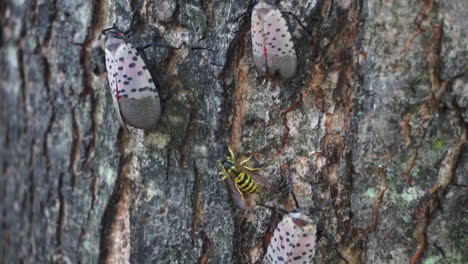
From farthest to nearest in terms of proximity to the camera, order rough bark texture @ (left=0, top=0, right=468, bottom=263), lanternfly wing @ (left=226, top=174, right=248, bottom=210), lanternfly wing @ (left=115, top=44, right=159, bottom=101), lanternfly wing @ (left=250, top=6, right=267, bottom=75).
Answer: lanternfly wing @ (left=115, top=44, right=159, bottom=101) < lanternfly wing @ (left=226, top=174, right=248, bottom=210) < lanternfly wing @ (left=250, top=6, right=267, bottom=75) < rough bark texture @ (left=0, top=0, right=468, bottom=263)

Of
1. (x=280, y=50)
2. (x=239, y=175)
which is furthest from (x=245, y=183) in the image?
(x=280, y=50)

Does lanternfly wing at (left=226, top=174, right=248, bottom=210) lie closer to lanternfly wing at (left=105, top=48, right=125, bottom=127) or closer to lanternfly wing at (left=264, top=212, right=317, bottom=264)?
lanternfly wing at (left=264, top=212, right=317, bottom=264)

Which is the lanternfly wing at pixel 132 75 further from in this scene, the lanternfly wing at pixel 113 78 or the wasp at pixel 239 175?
the wasp at pixel 239 175

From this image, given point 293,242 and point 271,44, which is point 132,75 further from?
point 293,242

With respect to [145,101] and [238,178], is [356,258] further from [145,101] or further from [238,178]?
[145,101]

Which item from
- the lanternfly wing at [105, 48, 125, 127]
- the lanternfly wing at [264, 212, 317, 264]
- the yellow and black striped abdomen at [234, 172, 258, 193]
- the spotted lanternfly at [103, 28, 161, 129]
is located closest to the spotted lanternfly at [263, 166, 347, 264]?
the lanternfly wing at [264, 212, 317, 264]

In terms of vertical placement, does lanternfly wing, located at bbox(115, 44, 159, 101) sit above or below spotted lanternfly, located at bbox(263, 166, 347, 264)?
above

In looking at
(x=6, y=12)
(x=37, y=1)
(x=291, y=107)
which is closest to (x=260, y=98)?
(x=291, y=107)

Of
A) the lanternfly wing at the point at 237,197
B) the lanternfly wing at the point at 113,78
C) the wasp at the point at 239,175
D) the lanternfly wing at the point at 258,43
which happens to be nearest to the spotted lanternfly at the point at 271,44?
the lanternfly wing at the point at 258,43

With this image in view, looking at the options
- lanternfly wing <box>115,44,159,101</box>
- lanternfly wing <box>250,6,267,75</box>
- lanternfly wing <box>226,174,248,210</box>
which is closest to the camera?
lanternfly wing <box>250,6,267,75</box>
